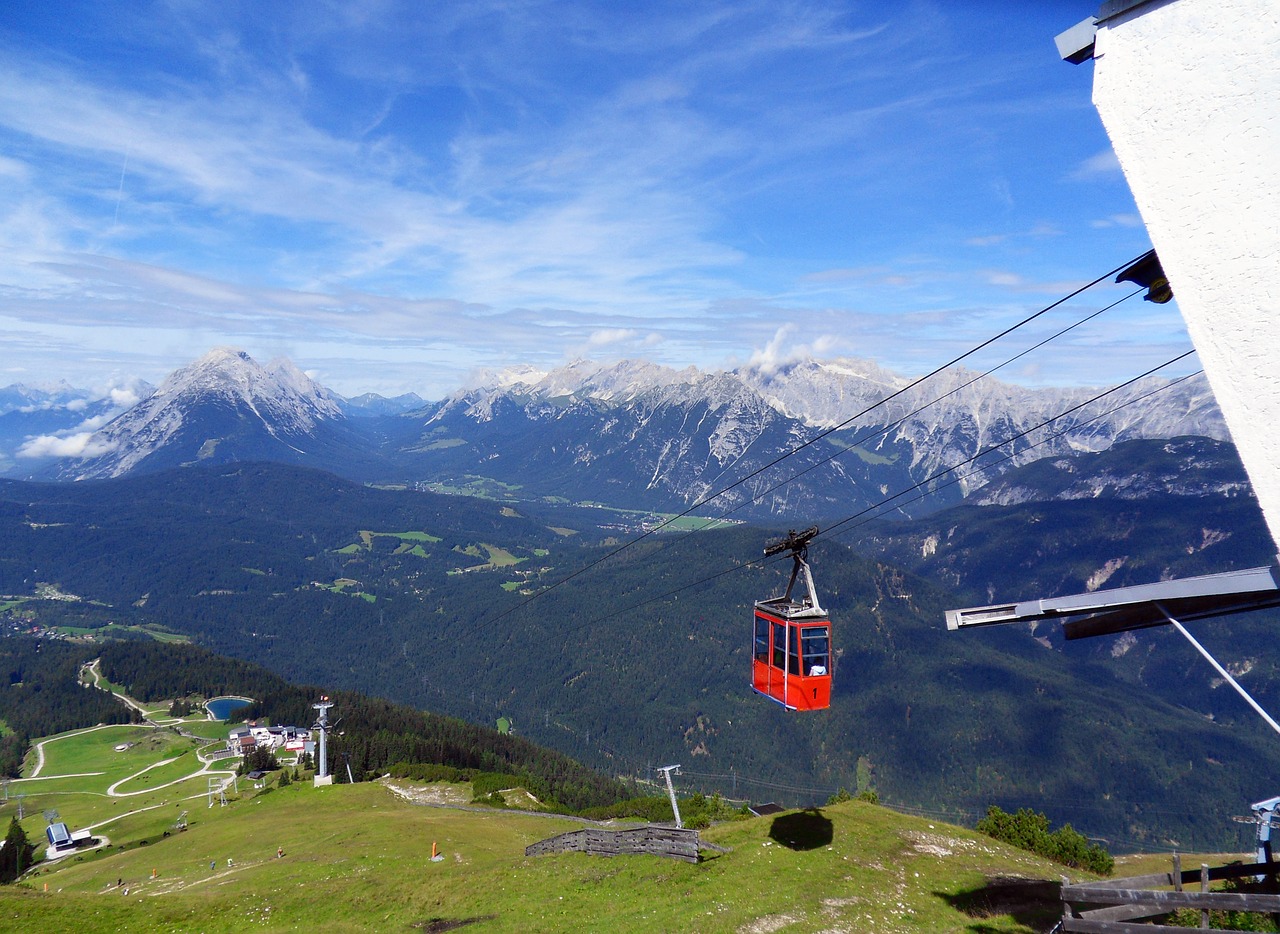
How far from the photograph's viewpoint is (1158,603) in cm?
862

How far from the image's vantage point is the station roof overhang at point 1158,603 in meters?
7.45

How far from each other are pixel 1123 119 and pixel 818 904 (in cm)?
3261

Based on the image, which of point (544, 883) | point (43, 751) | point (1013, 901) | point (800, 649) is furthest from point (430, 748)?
point (1013, 901)

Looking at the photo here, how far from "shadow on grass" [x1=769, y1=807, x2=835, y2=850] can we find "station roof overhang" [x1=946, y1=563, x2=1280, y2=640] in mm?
33536

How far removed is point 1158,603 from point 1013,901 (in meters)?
28.3

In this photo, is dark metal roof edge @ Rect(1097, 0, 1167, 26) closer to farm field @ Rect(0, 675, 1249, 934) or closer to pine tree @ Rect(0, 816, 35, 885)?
farm field @ Rect(0, 675, 1249, 934)

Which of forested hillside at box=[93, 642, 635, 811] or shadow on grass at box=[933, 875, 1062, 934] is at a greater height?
shadow on grass at box=[933, 875, 1062, 934]

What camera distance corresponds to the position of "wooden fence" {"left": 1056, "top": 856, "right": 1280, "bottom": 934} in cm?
993

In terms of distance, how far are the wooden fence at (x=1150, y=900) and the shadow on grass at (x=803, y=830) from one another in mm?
28009

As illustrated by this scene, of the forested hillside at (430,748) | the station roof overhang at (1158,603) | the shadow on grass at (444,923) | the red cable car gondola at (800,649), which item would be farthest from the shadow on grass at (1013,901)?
the forested hillside at (430,748)

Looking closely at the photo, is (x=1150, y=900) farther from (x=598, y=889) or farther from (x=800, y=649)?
(x=598, y=889)

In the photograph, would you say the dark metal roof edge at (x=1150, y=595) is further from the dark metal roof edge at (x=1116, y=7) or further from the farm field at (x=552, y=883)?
the farm field at (x=552, y=883)

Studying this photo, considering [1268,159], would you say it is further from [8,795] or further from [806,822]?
[8,795]

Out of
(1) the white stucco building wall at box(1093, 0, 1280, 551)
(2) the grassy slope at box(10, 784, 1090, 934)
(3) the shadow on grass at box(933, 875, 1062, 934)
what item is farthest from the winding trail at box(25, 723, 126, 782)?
(1) the white stucco building wall at box(1093, 0, 1280, 551)
